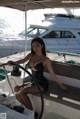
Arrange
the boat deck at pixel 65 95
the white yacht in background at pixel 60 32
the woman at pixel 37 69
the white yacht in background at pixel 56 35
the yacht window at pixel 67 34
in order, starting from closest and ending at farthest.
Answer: the boat deck at pixel 65 95, the woman at pixel 37 69, the white yacht in background at pixel 56 35, the white yacht in background at pixel 60 32, the yacht window at pixel 67 34

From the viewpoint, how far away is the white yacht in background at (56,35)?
37.6ft

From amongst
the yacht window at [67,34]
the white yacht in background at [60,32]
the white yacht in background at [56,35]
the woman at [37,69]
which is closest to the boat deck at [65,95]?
the woman at [37,69]

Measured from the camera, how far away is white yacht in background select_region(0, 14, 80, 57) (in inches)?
452

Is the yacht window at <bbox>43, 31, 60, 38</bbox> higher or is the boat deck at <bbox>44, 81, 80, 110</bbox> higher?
the boat deck at <bbox>44, 81, 80, 110</bbox>

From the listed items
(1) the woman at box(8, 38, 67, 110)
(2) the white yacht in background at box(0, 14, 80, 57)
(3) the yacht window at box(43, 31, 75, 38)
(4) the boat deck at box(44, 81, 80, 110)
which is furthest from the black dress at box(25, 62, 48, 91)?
(3) the yacht window at box(43, 31, 75, 38)

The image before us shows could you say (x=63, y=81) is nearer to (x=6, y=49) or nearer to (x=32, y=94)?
(x=32, y=94)

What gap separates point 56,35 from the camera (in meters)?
12.1

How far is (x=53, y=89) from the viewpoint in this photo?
3.46 m

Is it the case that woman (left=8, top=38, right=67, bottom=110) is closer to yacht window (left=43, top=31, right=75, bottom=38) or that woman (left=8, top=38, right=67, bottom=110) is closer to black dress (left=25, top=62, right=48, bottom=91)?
black dress (left=25, top=62, right=48, bottom=91)

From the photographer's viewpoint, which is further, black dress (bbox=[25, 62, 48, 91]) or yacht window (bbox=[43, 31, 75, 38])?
yacht window (bbox=[43, 31, 75, 38])

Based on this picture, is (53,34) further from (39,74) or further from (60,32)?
(39,74)

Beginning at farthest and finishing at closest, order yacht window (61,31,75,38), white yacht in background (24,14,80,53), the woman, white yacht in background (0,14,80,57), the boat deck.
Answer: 1. yacht window (61,31,75,38)
2. white yacht in background (24,14,80,53)
3. white yacht in background (0,14,80,57)
4. the woman
5. the boat deck

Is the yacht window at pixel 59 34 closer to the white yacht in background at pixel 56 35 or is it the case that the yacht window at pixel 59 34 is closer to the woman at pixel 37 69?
the white yacht in background at pixel 56 35

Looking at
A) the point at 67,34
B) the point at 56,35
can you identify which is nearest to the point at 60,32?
the point at 56,35
